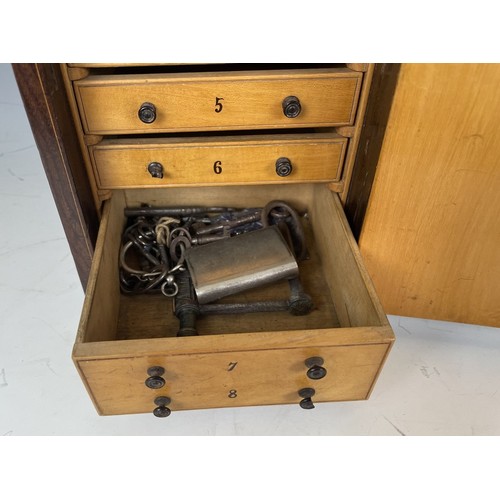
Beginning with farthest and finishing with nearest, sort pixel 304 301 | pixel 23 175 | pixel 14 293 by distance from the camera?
pixel 23 175 → pixel 14 293 → pixel 304 301

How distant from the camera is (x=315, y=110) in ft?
3.44

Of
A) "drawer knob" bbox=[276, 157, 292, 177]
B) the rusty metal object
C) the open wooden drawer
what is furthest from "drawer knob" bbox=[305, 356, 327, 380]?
"drawer knob" bbox=[276, 157, 292, 177]

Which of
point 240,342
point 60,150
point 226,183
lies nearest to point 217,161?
point 226,183

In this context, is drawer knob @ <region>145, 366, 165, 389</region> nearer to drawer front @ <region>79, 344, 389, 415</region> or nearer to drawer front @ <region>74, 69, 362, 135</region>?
drawer front @ <region>79, 344, 389, 415</region>

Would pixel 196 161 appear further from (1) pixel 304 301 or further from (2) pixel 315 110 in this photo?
(1) pixel 304 301

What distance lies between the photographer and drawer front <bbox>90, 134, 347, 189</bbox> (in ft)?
3.54

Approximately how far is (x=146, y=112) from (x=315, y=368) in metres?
0.60

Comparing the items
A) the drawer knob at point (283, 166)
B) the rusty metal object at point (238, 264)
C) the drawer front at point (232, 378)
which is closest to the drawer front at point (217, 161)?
the drawer knob at point (283, 166)

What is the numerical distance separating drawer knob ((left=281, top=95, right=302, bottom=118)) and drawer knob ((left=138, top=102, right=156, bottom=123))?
267 millimetres

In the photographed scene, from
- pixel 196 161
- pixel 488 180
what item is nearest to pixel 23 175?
pixel 196 161

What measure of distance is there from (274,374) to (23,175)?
1.32 m

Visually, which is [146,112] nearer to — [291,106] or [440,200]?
[291,106]

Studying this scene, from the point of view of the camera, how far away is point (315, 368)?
892mm

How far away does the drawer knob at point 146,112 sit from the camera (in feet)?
3.23
